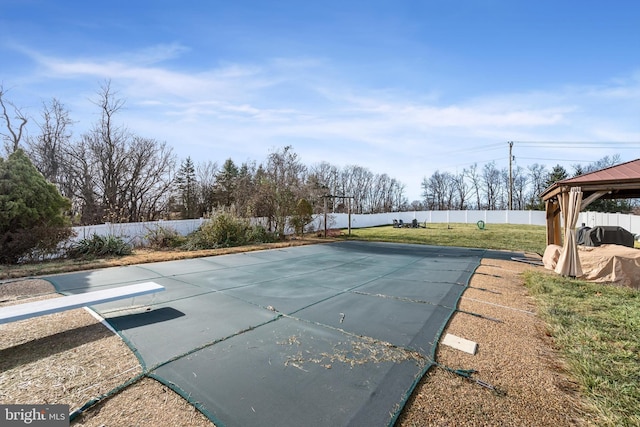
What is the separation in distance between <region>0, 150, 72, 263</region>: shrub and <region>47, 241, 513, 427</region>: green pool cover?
256cm

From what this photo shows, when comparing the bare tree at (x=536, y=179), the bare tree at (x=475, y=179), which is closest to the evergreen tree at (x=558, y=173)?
the bare tree at (x=536, y=179)

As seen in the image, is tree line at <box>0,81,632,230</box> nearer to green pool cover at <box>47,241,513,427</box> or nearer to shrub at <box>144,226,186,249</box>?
shrub at <box>144,226,186,249</box>

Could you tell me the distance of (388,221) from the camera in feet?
82.4

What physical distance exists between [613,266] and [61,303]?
349 inches

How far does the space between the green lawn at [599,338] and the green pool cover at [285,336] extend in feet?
3.57

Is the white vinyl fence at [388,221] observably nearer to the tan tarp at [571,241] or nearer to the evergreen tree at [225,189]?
the evergreen tree at [225,189]

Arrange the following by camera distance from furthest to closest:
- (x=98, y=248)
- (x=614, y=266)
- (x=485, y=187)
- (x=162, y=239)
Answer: (x=485, y=187) < (x=162, y=239) < (x=98, y=248) < (x=614, y=266)

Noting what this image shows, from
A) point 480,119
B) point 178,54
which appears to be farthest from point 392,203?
point 178,54

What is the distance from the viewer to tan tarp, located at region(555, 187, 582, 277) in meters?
5.67

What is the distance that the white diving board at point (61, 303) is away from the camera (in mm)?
2662

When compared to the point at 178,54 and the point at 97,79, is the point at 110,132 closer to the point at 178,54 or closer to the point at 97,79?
the point at 97,79

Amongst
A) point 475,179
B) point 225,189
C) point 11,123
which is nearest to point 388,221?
point 225,189

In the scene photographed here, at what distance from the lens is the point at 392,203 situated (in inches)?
1367

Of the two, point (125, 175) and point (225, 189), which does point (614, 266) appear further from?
point (125, 175)
